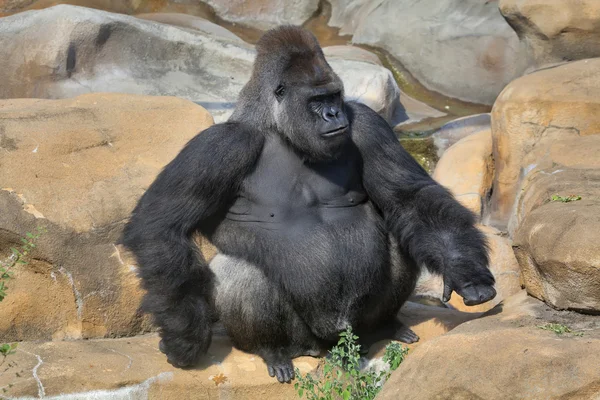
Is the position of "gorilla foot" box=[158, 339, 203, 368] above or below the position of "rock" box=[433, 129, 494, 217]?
above

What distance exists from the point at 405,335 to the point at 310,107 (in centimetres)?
140

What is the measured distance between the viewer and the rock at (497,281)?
626 centimetres

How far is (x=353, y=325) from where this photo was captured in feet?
15.2

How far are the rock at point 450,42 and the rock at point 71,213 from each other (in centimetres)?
609

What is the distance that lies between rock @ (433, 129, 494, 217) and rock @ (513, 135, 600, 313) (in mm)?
2666

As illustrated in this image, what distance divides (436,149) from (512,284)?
303cm

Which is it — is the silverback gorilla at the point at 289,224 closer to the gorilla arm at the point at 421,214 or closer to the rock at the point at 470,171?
the gorilla arm at the point at 421,214

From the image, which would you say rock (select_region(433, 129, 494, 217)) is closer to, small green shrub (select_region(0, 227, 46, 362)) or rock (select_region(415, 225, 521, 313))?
rock (select_region(415, 225, 521, 313))

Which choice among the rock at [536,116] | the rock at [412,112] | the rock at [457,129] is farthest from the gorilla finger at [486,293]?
the rock at [412,112]

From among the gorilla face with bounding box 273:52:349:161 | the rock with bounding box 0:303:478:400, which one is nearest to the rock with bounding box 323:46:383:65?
the gorilla face with bounding box 273:52:349:161

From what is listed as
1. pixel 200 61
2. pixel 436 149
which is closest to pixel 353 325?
pixel 436 149

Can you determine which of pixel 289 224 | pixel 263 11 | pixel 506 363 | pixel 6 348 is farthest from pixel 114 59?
pixel 506 363

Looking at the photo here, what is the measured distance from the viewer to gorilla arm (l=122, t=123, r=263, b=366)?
431 cm

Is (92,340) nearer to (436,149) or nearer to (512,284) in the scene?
(512,284)
